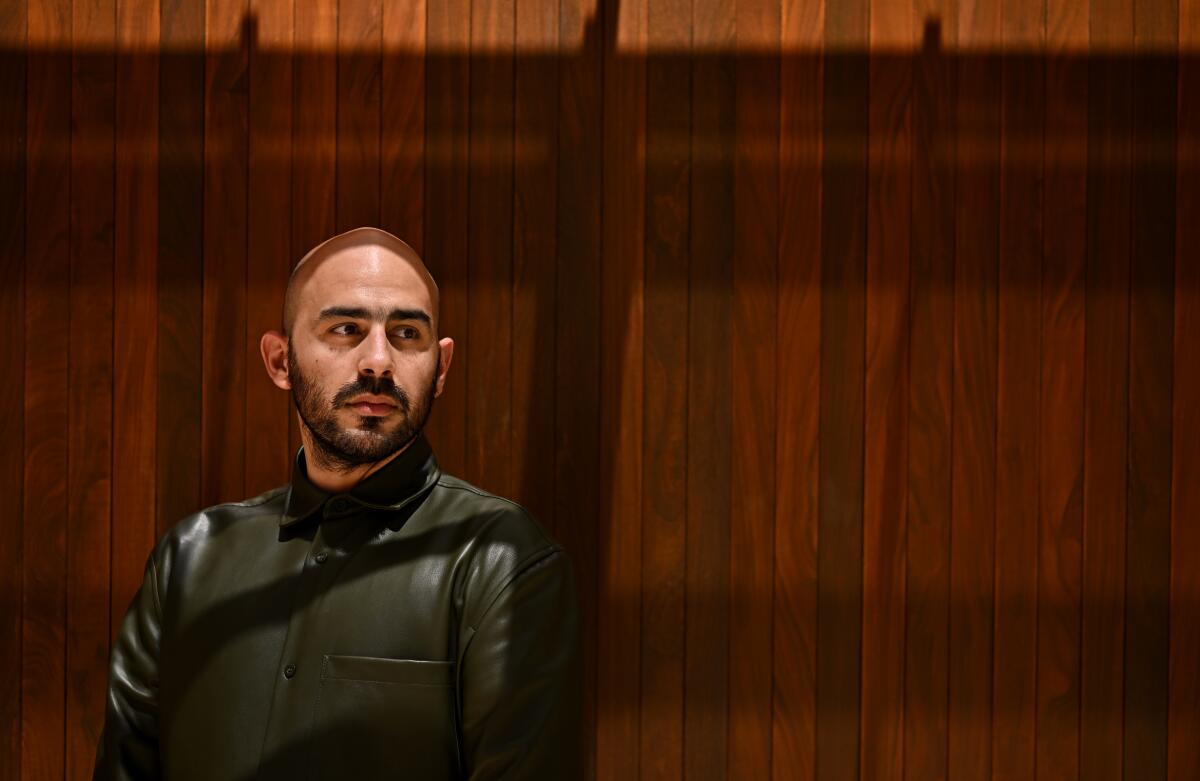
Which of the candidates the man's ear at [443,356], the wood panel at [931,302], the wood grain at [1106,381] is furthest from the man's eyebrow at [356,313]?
the wood grain at [1106,381]

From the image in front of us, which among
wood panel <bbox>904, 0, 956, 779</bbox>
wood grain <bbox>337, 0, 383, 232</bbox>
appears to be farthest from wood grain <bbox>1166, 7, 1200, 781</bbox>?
wood grain <bbox>337, 0, 383, 232</bbox>

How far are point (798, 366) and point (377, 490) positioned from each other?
3.38 feet

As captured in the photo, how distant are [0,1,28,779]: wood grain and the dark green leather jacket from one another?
74 centimetres

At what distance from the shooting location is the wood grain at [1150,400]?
2367 mm

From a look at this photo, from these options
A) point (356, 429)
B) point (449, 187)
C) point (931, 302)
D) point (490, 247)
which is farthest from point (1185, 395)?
point (356, 429)

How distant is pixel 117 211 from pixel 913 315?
1803mm

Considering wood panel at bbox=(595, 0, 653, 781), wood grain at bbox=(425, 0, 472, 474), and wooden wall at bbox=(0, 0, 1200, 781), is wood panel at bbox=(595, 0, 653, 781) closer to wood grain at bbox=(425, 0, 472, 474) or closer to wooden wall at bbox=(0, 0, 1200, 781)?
wooden wall at bbox=(0, 0, 1200, 781)

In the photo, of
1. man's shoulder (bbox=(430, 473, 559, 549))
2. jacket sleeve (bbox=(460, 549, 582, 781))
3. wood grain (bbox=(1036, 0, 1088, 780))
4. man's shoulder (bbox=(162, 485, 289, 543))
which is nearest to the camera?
jacket sleeve (bbox=(460, 549, 582, 781))

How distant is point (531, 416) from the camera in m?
2.39

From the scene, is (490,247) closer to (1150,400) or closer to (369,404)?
(369,404)

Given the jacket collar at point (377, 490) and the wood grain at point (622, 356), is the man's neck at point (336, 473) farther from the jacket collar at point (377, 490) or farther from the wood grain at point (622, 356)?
the wood grain at point (622, 356)

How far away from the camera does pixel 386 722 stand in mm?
1673

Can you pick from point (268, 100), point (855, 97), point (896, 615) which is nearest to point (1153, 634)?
point (896, 615)

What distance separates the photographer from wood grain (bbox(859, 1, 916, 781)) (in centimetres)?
236
